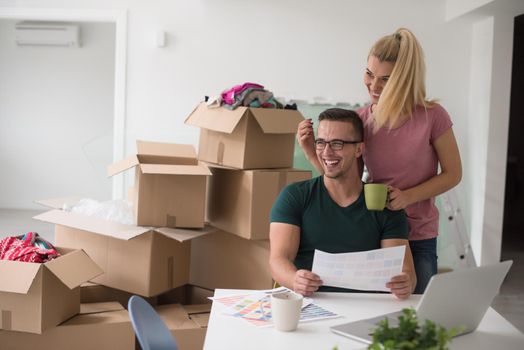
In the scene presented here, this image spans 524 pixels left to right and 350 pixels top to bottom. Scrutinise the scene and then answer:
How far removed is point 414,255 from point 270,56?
311 centimetres

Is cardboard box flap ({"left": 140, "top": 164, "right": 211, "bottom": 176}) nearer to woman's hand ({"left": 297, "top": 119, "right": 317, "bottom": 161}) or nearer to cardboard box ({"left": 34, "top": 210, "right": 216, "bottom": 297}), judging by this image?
A: cardboard box ({"left": 34, "top": 210, "right": 216, "bottom": 297})

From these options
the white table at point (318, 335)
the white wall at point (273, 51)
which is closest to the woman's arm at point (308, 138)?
the white table at point (318, 335)

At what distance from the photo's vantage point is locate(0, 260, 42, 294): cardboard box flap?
8.73 feet

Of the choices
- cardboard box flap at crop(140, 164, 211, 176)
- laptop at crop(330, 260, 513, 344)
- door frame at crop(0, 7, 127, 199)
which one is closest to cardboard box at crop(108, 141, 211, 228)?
cardboard box flap at crop(140, 164, 211, 176)

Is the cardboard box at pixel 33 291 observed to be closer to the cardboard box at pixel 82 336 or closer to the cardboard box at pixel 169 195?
the cardboard box at pixel 82 336

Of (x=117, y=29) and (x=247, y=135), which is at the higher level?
(x=117, y=29)

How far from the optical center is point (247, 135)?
3.21 metres

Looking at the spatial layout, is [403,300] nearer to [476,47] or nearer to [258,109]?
[258,109]

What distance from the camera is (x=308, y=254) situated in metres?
2.17

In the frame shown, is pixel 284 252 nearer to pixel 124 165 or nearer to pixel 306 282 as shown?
pixel 306 282

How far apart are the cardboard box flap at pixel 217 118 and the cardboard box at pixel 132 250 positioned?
1.79 ft

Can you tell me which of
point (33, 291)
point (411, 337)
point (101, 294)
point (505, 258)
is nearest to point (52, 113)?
point (101, 294)

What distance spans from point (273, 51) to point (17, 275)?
117 inches

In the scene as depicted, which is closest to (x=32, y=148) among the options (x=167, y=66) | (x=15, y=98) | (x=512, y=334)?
(x=15, y=98)
